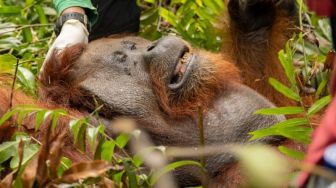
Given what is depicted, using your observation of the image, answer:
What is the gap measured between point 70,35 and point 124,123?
5.41 feet

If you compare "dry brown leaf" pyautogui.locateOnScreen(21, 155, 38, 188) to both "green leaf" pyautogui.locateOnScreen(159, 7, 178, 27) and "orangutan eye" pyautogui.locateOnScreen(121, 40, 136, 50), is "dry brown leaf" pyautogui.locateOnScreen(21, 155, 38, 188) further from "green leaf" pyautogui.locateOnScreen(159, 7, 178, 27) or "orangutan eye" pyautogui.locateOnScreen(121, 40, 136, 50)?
"green leaf" pyautogui.locateOnScreen(159, 7, 178, 27)

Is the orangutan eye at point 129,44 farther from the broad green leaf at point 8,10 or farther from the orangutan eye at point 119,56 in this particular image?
the broad green leaf at point 8,10

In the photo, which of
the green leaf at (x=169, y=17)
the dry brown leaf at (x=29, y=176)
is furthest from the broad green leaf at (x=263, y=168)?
the green leaf at (x=169, y=17)

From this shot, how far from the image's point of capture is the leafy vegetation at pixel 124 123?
163 cm

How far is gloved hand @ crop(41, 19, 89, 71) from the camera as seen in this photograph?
9.07ft

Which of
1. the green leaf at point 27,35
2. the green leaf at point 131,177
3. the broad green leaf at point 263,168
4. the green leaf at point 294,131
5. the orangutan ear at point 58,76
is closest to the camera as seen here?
the broad green leaf at point 263,168

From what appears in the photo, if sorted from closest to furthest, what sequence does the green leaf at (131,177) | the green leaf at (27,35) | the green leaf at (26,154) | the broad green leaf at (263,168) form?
the broad green leaf at (263,168)
the green leaf at (131,177)
the green leaf at (26,154)
the green leaf at (27,35)

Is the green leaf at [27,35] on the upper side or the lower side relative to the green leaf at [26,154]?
lower

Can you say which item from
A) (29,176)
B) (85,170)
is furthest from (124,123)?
(29,176)

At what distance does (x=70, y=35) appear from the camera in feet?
9.30

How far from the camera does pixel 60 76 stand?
2.65 meters

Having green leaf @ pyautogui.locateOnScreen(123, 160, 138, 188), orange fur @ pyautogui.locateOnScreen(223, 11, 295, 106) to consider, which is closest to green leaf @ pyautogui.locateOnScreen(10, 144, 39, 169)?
green leaf @ pyautogui.locateOnScreen(123, 160, 138, 188)

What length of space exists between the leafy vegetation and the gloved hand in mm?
156

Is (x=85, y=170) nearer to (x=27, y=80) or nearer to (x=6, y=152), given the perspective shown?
(x=6, y=152)
